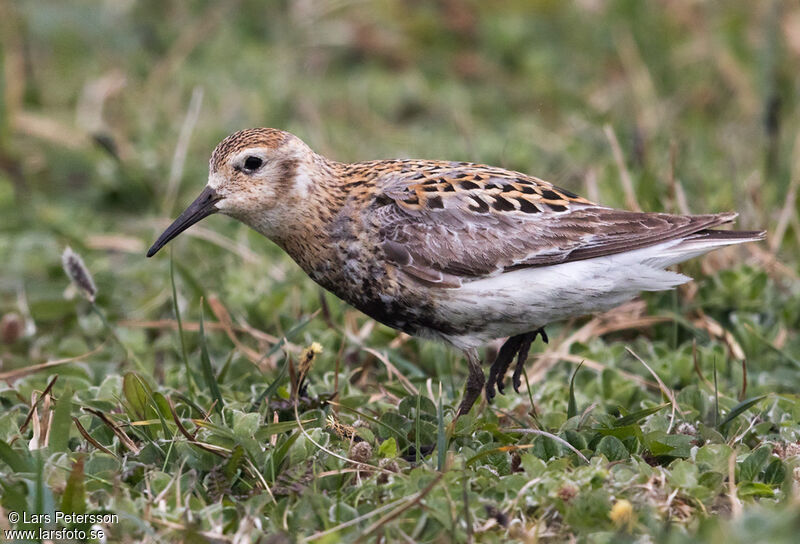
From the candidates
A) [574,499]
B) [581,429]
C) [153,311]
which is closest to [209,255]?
[153,311]

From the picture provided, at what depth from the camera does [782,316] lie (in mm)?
6281

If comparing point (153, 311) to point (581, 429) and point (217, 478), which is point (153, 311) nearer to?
point (217, 478)

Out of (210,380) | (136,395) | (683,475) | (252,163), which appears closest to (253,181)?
(252,163)

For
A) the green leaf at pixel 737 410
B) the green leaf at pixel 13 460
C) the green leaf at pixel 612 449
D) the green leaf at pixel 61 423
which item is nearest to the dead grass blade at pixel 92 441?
the green leaf at pixel 61 423

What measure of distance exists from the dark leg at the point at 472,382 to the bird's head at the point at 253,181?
1.15 meters

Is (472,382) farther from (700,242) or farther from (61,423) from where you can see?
(61,423)

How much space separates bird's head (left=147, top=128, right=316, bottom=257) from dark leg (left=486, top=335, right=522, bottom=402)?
128cm

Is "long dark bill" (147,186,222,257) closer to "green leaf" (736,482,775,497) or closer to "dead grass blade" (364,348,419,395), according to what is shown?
"dead grass blade" (364,348,419,395)

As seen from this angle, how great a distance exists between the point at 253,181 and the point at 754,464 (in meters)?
2.65

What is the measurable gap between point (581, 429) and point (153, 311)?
3095 millimetres

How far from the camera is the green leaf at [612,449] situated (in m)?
4.57

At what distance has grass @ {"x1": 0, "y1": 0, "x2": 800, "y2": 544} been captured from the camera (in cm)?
416

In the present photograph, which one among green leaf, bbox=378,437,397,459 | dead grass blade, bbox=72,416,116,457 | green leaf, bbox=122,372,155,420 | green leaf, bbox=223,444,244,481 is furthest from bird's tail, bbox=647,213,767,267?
dead grass blade, bbox=72,416,116,457

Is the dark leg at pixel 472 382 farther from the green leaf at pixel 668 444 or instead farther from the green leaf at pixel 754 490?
the green leaf at pixel 754 490
